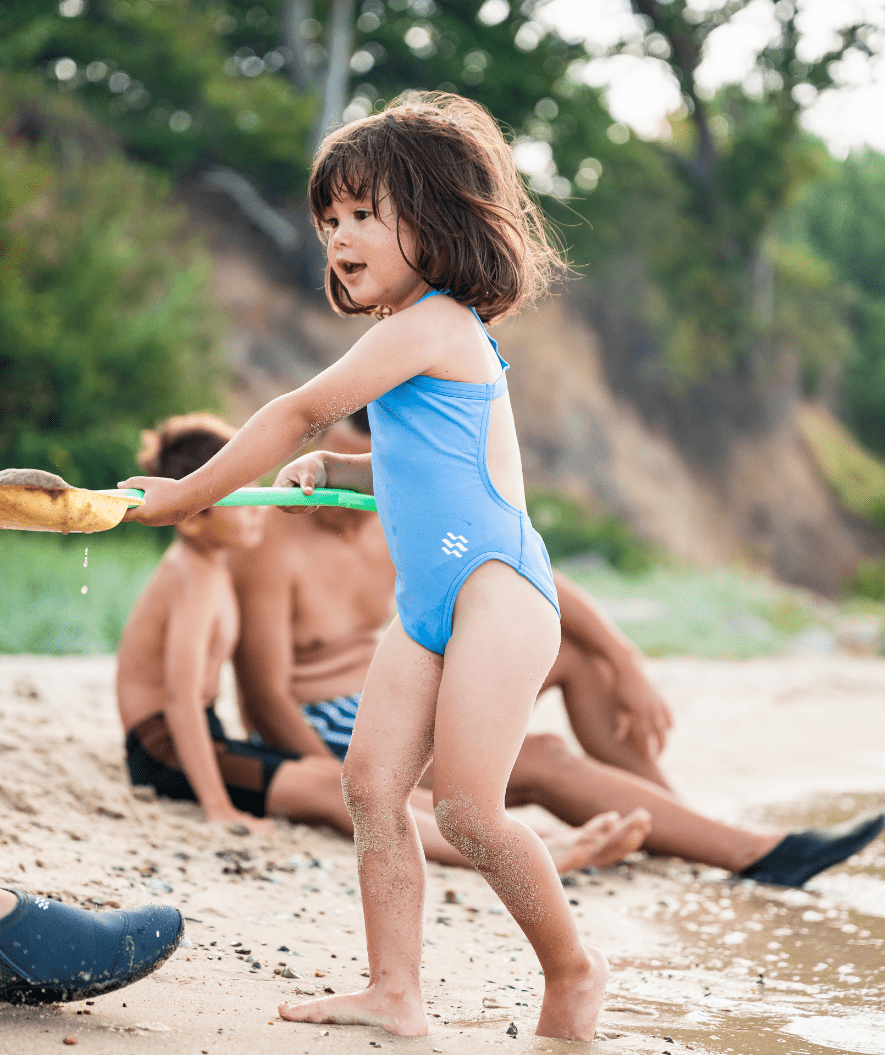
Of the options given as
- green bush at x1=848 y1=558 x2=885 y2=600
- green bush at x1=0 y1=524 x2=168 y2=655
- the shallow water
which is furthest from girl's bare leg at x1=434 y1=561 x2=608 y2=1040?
green bush at x1=848 y1=558 x2=885 y2=600

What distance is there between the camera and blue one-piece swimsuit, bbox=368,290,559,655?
177 centimetres

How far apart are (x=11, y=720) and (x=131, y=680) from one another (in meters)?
0.67

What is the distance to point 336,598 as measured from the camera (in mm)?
3416

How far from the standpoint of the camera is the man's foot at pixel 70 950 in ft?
5.29

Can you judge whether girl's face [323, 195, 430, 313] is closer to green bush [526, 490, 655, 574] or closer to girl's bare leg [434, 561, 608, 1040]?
girl's bare leg [434, 561, 608, 1040]

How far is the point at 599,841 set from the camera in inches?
107

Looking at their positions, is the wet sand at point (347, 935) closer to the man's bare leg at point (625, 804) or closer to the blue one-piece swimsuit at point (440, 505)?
the man's bare leg at point (625, 804)

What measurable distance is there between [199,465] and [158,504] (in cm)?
148

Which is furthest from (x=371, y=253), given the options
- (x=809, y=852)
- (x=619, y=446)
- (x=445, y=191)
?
(x=619, y=446)

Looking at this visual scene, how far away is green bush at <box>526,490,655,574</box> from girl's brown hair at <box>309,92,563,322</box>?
12461mm

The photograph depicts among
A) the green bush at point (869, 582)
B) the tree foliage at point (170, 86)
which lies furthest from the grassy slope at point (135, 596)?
the green bush at point (869, 582)

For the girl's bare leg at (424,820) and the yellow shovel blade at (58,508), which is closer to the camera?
the yellow shovel blade at (58,508)

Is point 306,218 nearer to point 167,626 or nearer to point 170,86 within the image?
point 170,86

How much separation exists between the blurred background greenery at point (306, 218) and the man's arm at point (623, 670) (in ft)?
10.2
